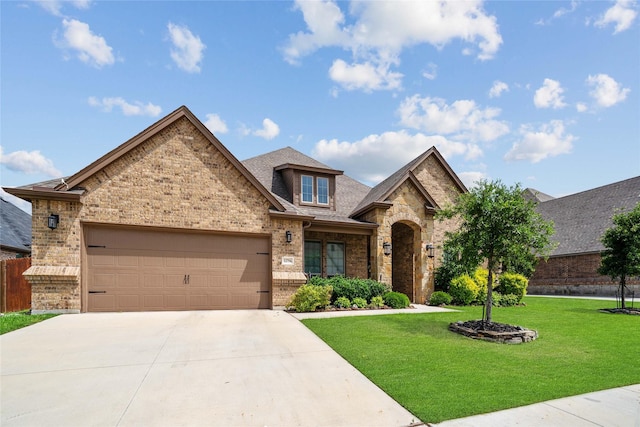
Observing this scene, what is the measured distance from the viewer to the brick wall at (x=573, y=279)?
21.9 meters

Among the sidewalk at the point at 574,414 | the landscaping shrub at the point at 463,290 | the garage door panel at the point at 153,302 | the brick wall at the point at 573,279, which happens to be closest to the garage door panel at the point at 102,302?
the garage door panel at the point at 153,302

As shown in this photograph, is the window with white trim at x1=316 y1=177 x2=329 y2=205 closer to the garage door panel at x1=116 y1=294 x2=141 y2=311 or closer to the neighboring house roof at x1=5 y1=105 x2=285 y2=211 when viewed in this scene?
the neighboring house roof at x1=5 y1=105 x2=285 y2=211

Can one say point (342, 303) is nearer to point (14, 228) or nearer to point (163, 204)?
point (163, 204)

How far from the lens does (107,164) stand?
35.7 ft

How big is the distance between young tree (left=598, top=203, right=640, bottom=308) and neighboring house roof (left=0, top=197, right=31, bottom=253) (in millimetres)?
27495

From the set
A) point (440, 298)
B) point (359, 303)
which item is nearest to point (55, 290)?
point (359, 303)

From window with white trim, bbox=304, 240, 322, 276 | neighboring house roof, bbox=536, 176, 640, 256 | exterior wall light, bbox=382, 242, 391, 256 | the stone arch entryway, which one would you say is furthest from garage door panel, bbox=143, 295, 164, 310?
neighboring house roof, bbox=536, 176, 640, 256

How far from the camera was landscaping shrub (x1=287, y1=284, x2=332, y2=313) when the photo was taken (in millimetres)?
11867

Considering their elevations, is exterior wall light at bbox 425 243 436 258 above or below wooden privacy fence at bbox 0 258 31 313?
above

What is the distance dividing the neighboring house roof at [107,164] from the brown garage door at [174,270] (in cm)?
135

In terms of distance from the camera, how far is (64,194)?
1032 cm

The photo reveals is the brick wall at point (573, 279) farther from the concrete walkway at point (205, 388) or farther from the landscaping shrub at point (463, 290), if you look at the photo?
the concrete walkway at point (205, 388)

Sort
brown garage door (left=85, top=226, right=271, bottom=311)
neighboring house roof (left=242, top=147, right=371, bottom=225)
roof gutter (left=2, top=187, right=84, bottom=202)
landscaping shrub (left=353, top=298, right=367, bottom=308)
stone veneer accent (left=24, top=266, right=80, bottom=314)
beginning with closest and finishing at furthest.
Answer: roof gutter (left=2, top=187, right=84, bottom=202), stone veneer accent (left=24, top=266, right=80, bottom=314), brown garage door (left=85, top=226, right=271, bottom=311), landscaping shrub (left=353, top=298, right=367, bottom=308), neighboring house roof (left=242, top=147, right=371, bottom=225)

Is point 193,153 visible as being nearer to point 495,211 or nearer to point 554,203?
point 495,211
